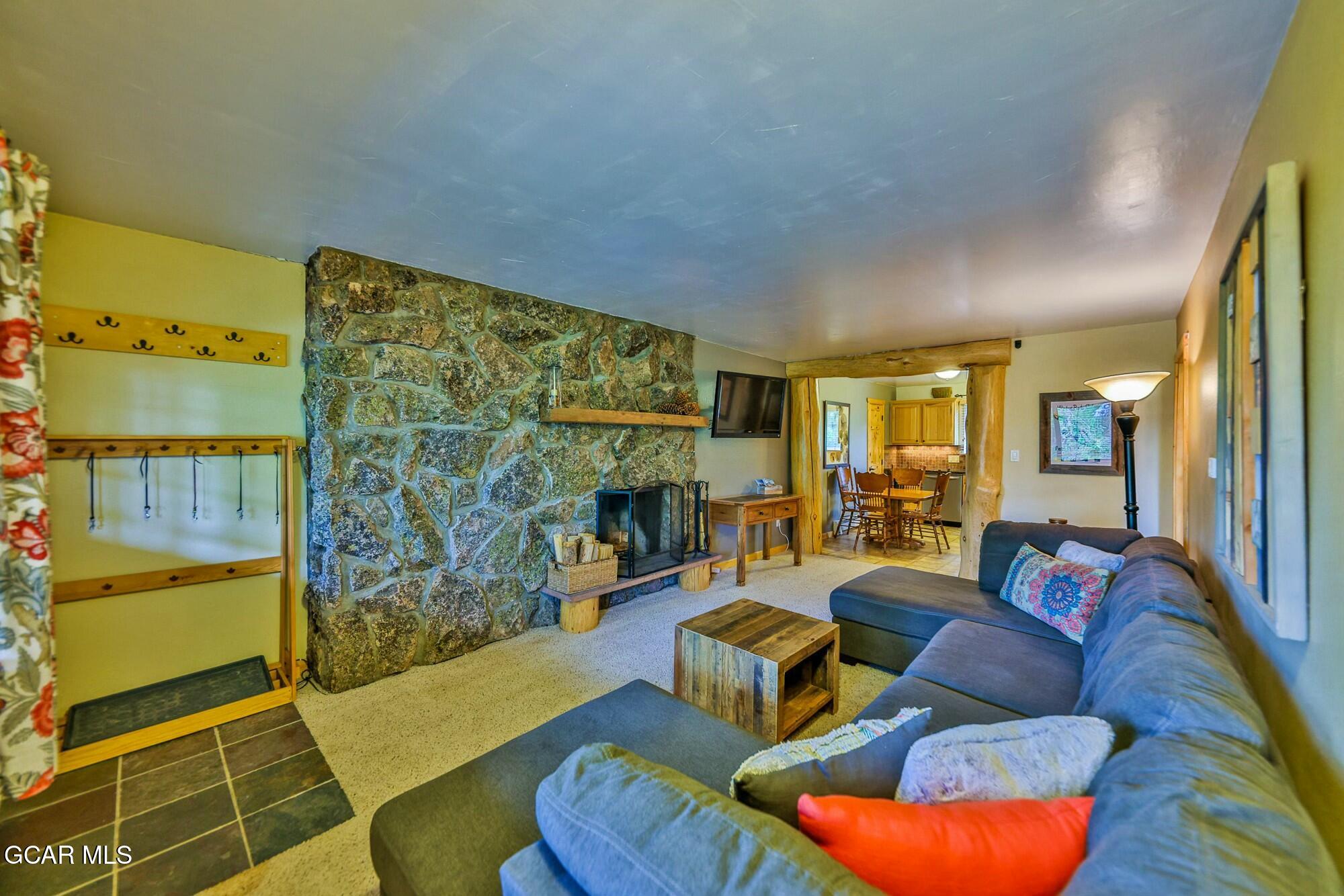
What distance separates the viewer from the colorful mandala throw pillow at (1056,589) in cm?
221

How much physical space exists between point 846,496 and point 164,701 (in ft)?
21.3

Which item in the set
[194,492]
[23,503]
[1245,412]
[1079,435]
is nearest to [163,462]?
[194,492]

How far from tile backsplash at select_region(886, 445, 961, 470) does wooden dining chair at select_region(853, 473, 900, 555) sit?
1945 millimetres

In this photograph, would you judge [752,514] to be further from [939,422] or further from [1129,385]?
[939,422]

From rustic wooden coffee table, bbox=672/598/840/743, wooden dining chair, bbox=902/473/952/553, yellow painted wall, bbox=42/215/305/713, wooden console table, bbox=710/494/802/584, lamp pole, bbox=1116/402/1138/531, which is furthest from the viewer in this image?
wooden dining chair, bbox=902/473/952/553

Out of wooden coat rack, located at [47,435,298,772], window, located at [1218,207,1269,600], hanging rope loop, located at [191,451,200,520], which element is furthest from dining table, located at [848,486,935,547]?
hanging rope loop, located at [191,451,200,520]

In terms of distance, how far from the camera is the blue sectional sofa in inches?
23.2

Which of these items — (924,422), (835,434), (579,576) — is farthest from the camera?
(924,422)

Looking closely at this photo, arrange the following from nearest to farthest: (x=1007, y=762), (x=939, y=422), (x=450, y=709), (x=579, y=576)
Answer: (x=1007, y=762), (x=450, y=709), (x=579, y=576), (x=939, y=422)

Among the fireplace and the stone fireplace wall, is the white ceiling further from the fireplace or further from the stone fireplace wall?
the fireplace

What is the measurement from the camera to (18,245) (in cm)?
159

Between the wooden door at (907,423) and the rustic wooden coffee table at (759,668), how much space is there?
676cm

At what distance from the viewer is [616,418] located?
12.4ft

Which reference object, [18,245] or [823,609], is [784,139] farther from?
[823,609]
